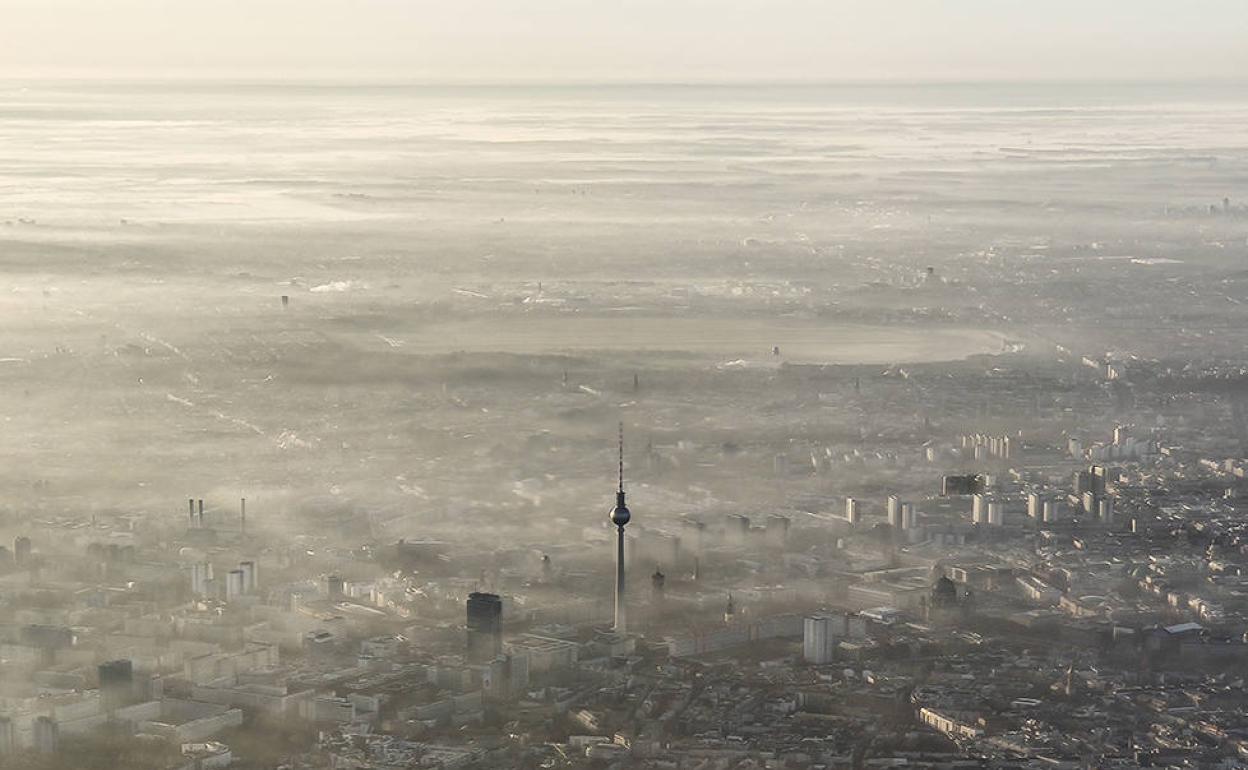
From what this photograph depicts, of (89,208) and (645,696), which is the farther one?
(89,208)

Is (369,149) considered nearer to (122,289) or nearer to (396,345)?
(122,289)

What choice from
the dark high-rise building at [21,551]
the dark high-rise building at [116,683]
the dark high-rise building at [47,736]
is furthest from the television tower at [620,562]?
the dark high-rise building at [21,551]

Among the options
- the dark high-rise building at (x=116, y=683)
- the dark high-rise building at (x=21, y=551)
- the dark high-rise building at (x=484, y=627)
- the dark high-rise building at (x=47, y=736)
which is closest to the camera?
the dark high-rise building at (x=47, y=736)


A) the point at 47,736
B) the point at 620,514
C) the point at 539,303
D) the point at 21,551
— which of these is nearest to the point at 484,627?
the point at 620,514

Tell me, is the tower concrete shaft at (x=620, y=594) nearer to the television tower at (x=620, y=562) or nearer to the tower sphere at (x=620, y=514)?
the television tower at (x=620, y=562)

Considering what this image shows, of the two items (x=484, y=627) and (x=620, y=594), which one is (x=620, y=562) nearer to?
(x=620, y=594)

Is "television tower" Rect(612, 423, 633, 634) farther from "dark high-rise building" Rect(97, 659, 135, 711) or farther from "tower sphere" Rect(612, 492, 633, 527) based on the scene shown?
"dark high-rise building" Rect(97, 659, 135, 711)

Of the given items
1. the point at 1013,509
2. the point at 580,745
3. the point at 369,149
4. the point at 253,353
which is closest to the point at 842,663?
the point at 580,745
